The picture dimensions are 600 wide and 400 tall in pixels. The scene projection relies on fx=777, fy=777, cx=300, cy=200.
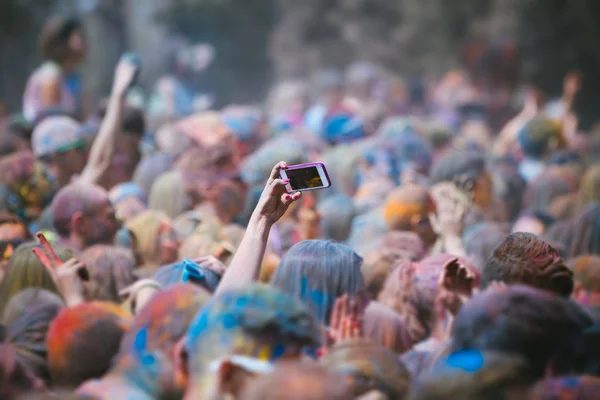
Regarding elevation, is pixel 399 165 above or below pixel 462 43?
below

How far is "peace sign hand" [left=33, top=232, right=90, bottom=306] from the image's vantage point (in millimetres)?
3109

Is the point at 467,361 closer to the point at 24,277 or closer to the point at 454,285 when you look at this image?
the point at 454,285

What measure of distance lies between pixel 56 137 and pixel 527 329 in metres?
4.50

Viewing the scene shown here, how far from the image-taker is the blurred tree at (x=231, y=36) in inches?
717

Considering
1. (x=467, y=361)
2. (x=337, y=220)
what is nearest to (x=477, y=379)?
(x=467, y=361)

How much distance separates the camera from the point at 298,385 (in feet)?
6.26

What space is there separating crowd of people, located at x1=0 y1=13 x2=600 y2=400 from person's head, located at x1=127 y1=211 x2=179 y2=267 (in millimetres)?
13

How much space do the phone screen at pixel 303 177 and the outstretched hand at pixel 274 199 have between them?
0.10 feet

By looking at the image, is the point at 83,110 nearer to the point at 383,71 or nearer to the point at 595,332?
the point at 595,332

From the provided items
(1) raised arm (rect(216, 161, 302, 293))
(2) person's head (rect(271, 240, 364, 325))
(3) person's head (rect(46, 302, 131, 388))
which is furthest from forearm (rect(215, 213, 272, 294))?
(3) person's head (rect(46, 302, 131, 388))

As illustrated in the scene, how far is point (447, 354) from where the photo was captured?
97.6 inches

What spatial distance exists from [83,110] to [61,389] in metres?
5.57

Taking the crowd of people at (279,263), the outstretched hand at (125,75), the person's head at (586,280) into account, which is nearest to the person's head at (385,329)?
the crowd of people at (279,263)

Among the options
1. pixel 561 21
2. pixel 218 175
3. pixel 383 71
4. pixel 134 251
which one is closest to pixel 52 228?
pixel 134 251
